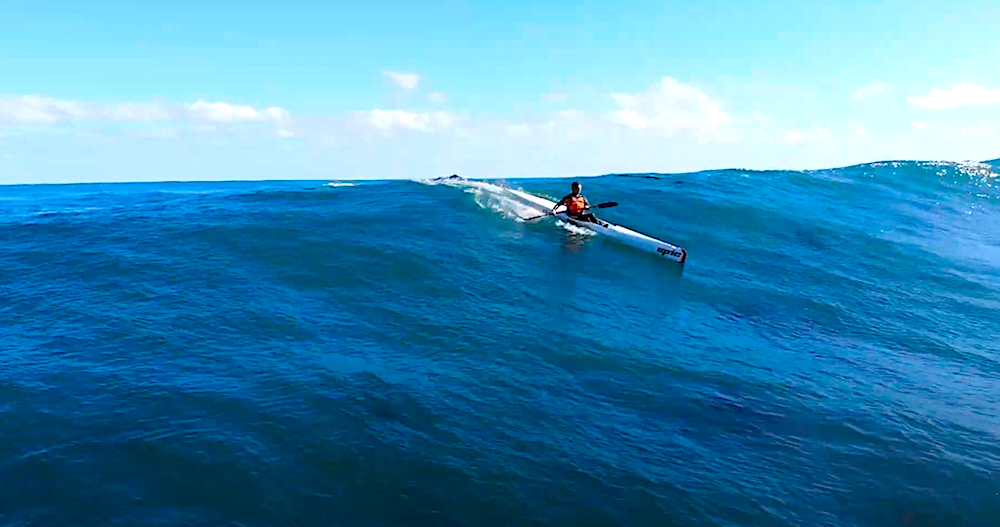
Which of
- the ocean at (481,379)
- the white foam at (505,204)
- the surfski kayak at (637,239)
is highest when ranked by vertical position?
the white foam at (505,204)

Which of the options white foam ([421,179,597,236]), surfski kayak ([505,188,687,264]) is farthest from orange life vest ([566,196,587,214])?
white foam ([421,179,597,236])

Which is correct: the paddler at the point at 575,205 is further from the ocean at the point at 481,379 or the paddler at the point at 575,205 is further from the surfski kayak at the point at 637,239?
the ocean at the point at 481,379

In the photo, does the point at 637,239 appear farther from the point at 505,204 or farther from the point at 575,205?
the point at 505,204

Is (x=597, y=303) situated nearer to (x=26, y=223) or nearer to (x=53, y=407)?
(x=53, y=407)

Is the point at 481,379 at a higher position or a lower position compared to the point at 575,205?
lower

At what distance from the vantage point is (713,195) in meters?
40.8

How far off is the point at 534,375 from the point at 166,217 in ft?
87.7

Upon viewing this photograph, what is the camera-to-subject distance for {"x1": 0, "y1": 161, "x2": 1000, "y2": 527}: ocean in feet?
31.7

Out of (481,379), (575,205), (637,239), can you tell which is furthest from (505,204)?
(481,379)

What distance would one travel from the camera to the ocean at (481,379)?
31.7 ft

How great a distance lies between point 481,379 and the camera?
45.6ft

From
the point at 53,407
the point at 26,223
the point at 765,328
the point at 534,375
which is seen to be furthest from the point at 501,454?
the point at 26,223

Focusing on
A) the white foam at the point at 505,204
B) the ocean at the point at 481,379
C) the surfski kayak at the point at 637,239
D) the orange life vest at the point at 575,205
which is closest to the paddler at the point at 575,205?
the orange life vest at the point at 575,205

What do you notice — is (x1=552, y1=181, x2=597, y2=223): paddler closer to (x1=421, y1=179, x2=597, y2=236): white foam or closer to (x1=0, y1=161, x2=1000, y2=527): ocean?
(x1=421, y1=179, x2=597, y2=236): white foam
